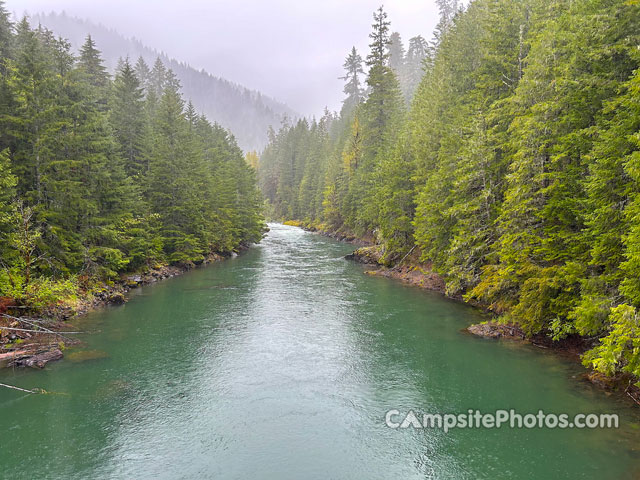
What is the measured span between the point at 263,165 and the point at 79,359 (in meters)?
115

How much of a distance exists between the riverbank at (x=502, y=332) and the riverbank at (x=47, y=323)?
19603 millimetres

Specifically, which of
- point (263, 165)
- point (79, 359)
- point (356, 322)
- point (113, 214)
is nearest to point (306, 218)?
point (263, 165)

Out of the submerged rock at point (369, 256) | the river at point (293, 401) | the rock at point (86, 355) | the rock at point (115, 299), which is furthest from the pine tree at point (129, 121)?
the submerged rock at point (369, 256)

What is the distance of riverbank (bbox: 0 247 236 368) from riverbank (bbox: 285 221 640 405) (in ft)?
64.3

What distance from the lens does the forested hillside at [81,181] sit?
67.3ft

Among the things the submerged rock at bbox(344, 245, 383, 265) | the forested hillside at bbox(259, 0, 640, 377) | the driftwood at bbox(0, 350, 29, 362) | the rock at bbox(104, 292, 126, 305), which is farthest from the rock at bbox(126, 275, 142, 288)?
the forested hillside at bbox(259, 0, 640, 377)

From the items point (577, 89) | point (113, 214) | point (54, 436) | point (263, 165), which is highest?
point (263, 165)

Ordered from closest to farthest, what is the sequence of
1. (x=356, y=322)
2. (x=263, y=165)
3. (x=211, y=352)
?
(x=211, y=352), (x=356, y=322), (x=263, y=165)

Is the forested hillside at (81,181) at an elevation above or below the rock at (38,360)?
above

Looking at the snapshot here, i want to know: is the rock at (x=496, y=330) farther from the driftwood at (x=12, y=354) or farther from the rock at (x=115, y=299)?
the rock at (x=115, y=299)

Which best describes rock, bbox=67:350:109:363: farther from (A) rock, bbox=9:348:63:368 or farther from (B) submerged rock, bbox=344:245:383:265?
(B) submerged rock, bbox=344:245:383:265

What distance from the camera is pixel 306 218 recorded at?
9050 centimetres

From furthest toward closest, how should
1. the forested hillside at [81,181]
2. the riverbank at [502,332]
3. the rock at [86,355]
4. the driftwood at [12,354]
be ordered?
the forested hillside at [81,181] → the rock at [86,355] → the driftwood at [12,354] → the riverbank at [502,332]

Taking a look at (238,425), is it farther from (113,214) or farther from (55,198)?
(113,214)
